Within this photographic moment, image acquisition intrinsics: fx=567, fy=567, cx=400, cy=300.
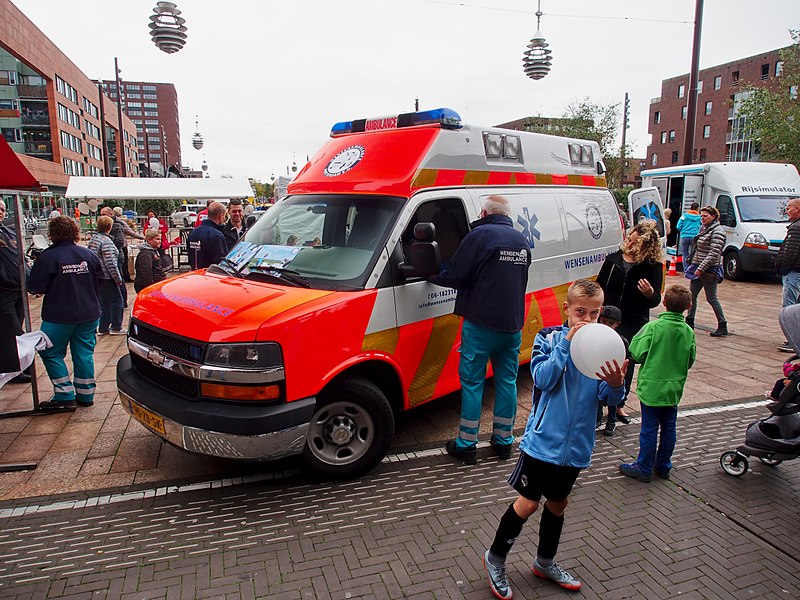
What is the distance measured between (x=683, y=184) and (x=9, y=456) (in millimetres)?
17873

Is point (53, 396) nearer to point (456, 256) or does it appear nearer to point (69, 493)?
point (69, 493)

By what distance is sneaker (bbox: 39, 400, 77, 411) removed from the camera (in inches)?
222

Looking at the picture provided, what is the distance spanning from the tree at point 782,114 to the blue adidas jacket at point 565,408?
22515 millimetres

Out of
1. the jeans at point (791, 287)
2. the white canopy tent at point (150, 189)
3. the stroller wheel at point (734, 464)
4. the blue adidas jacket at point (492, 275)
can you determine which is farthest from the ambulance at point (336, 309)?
the white canopy tent at point (150, 189)

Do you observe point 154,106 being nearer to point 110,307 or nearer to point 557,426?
point 110,307

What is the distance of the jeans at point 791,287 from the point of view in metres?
7.71

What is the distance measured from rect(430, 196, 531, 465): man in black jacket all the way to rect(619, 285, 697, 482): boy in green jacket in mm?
976

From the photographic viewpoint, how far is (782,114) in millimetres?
20953

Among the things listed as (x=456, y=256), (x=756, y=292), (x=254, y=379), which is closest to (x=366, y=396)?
(x=254, y=379)

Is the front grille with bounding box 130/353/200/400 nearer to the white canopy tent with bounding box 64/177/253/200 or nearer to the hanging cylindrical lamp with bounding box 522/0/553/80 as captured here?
the hanging cylindrical lamp with bounding box 522/0/553/80

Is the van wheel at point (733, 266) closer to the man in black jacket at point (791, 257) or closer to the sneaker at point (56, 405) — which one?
the man in black jacket at point (791, 257)

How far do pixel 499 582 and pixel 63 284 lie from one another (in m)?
4.79

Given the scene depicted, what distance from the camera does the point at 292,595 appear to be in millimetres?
3072

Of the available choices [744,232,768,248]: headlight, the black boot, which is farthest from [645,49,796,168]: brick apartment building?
the black boot
